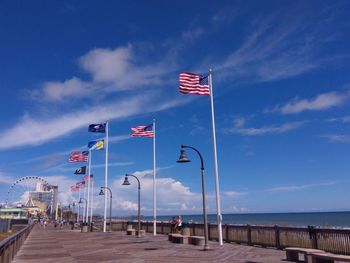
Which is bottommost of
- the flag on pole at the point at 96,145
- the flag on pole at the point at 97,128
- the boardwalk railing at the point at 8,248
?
the boardwalk railing at the point at 8,248

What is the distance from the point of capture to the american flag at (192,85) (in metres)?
23.1

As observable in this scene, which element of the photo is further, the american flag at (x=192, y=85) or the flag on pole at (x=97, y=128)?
the flag on pole at (x=97, y=128)

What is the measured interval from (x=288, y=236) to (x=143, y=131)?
1781 cm

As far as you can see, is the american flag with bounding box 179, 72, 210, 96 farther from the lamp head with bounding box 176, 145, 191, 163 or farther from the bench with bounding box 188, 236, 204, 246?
the bench with bounding box 188, 236, 204, 246

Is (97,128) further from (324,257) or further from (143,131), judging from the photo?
(324,257)

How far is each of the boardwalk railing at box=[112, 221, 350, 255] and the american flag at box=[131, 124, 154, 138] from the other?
1021cm

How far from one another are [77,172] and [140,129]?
22773 mm

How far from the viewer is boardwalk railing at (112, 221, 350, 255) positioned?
16.0 meters

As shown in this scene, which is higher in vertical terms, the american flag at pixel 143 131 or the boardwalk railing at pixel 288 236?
the american flag at pixel 143 131

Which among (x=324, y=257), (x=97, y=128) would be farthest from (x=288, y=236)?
(x=97, y=128)

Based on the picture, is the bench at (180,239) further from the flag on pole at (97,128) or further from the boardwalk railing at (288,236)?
the flag on pole at (97,128)

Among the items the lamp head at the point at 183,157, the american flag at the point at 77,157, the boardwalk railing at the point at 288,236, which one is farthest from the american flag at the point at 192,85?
the american flag at the point at 77,157

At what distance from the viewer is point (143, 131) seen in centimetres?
3388

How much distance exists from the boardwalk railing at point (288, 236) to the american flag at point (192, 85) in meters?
8.53
